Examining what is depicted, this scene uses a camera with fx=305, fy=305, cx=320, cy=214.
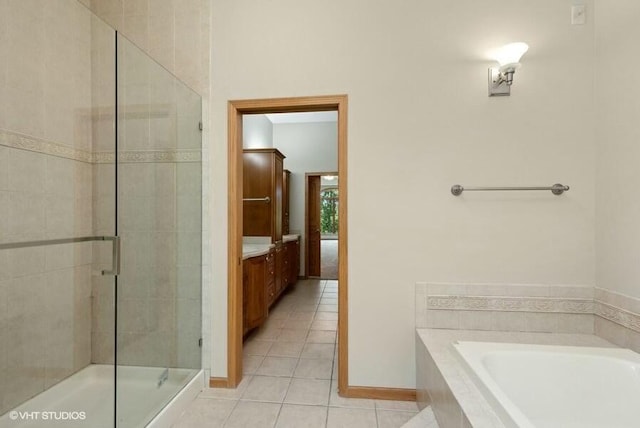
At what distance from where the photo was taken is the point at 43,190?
5.98 ft

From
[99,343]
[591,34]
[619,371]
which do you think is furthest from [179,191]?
[591,34]

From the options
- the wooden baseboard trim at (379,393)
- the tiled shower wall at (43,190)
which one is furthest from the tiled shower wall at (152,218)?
the wooden baseboard trim at (379,393)

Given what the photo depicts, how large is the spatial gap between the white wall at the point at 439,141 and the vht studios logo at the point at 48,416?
1600 mm

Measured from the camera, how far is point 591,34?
1938 millimetres

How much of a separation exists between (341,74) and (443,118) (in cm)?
75

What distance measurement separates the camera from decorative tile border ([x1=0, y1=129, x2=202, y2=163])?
1.65 metres

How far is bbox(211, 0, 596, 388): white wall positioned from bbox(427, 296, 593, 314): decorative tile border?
0.41 feet

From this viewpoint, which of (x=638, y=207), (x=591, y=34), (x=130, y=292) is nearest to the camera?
(x=638, y=207)

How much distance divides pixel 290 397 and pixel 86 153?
2.16 m

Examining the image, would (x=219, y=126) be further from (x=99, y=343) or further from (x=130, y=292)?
(x=99, y=343)

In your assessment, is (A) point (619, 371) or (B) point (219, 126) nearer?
(A) point (619, 371)

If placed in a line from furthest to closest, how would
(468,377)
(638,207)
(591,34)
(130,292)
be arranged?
(591,34)
(130,292)
(638,207)
(468,377)

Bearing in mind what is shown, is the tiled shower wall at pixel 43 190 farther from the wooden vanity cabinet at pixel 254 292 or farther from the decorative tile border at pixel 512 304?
the decorative tile border at pixel 512 304

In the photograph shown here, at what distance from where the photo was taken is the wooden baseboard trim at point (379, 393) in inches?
79.8
